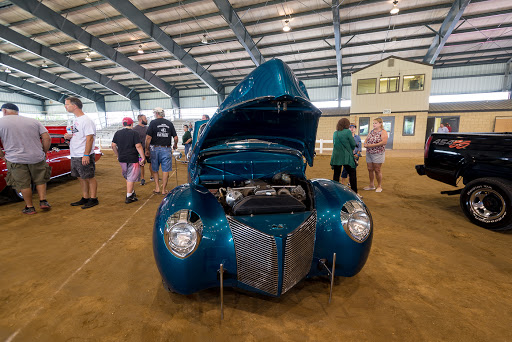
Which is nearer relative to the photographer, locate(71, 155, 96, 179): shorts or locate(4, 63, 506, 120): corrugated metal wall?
locate(71, 155, 96, 179): shorts

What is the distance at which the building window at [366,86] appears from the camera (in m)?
14.9

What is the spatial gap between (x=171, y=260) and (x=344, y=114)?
55.0 ft

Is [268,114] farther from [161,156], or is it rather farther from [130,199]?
[130,199]

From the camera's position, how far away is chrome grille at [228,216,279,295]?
1.55 meters

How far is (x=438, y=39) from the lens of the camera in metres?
12.8

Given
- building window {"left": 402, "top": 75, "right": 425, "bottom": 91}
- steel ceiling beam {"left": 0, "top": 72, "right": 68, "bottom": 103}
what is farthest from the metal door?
steel ceiling beam {"left": 0, "top": 72, "right": 68, "bottom": 103}

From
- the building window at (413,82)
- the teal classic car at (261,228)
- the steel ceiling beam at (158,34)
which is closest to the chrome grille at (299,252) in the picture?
the teal classic car at (261,228)

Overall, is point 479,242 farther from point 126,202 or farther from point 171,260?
point 126,202

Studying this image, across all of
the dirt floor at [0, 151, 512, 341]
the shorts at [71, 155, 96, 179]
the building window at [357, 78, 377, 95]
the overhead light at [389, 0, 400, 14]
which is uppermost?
the overhead light at [389, 0, 400, 14]

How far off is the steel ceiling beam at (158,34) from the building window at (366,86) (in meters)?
11.7

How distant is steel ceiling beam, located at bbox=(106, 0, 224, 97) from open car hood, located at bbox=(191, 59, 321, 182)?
1174 centimetres

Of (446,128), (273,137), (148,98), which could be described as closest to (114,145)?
(273,137)

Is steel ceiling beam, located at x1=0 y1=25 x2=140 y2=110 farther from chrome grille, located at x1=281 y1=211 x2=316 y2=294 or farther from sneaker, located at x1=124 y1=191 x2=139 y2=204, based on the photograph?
chrome grille, located at x1=281 y1=211 x2=316 y2=294

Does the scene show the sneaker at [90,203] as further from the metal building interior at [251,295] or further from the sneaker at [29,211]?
the sneaker at [29,211]
